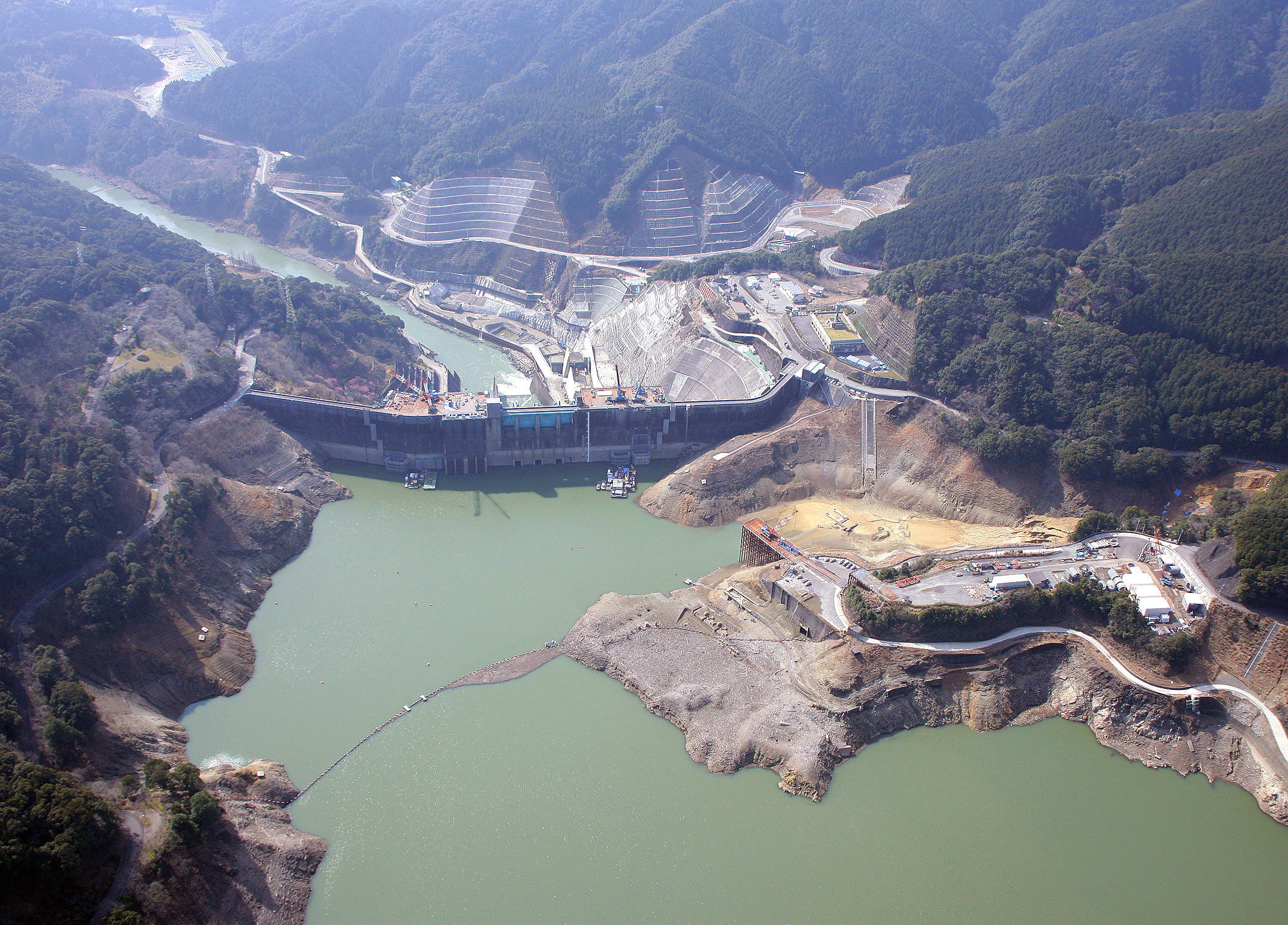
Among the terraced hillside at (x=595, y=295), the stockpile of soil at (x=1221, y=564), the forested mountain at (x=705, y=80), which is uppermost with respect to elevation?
the forested mountain at (x=705, y=80)

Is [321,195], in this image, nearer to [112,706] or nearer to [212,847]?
[112,706]

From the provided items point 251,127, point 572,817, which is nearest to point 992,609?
point 572,817

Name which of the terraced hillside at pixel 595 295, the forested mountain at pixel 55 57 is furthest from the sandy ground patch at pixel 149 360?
the forested mountain at pixel 55 57

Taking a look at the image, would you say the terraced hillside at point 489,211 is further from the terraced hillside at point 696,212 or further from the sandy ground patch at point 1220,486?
the sandy ground patch at point 1220,486

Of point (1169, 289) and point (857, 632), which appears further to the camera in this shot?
point (1169, 289)

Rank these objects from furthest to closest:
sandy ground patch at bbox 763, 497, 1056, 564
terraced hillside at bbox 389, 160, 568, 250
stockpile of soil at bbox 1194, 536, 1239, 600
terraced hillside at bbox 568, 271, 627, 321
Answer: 1. terraced hillside at bbox 389, 160, 568, 250
2. terraced hillside at bbox 568, 271, 627, 321
3. sandy ground patch at bbox 763, 497, 1056, 564
4. stockpile of soil at bbox 1194, 536, 1239, 600

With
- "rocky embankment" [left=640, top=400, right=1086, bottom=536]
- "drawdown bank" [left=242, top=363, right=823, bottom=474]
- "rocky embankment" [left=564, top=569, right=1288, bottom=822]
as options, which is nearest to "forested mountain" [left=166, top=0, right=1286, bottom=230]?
"drawdown bank" [left=242, top=363, right=823, bottom=474]

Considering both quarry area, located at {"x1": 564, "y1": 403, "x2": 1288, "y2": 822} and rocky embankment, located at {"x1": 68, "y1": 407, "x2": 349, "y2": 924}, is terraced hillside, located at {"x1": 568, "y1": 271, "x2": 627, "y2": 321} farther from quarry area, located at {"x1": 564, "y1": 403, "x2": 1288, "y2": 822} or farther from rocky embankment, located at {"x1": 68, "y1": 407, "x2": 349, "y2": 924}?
quarry area, located at {"x1": 564, "y1": 403, "x2": 1288, "y2": 822}
